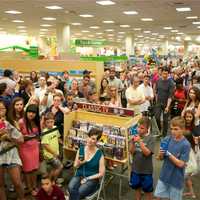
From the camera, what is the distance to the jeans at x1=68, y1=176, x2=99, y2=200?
13.2ft

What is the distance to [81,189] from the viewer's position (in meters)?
4.02

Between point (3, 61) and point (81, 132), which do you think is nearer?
point (81, 132)

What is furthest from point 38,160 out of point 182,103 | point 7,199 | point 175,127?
point 182,103

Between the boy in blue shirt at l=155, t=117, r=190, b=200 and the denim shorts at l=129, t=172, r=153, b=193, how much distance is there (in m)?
0.26

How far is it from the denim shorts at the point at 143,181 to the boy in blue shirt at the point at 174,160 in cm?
26

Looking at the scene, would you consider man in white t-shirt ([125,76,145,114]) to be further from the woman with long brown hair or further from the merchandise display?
the woman with long brown hair

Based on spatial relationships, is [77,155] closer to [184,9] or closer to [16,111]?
[16,111]

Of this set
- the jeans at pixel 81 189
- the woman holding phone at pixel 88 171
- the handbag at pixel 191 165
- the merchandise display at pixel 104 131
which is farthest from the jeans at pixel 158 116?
the jeans at pixel 81 189

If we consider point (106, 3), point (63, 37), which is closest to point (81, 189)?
point (106, 3)

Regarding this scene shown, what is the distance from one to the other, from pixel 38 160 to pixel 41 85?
9.18ft

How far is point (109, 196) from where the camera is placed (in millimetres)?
4926

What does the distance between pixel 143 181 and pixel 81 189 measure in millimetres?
795

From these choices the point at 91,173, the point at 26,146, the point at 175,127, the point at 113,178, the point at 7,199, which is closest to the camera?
the point at 175,127

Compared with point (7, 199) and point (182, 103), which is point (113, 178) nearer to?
point (7, 199)
